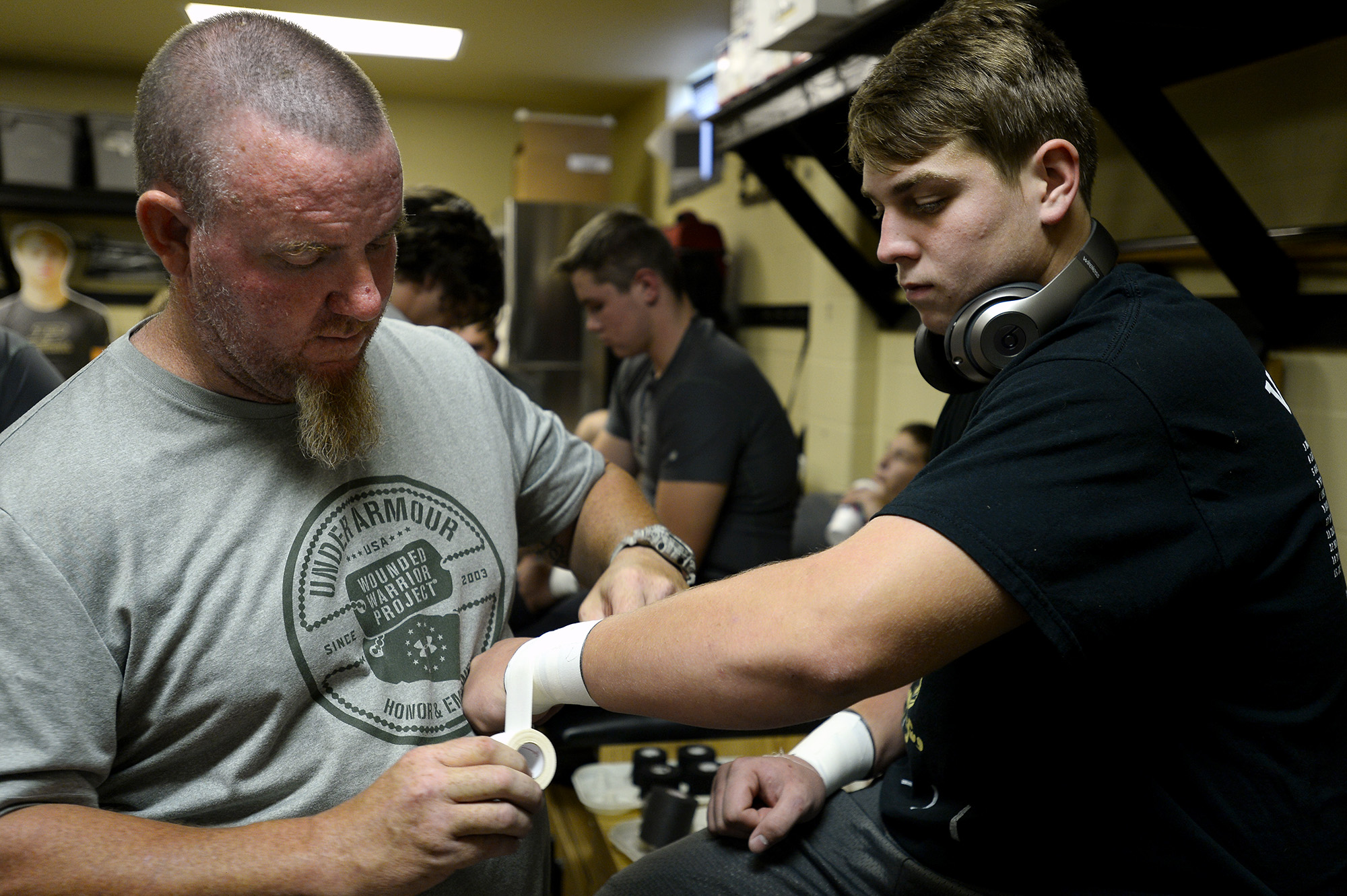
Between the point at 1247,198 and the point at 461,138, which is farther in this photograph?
the point at 461,138

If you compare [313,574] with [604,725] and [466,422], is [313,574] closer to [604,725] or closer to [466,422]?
[466,422]

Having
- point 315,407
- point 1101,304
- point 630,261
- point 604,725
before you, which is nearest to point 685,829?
point 604,725

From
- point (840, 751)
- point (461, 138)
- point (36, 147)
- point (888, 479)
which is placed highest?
point (461, 138)

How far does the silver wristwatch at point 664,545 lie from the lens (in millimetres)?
1164

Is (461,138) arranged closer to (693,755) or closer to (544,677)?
(693,755)

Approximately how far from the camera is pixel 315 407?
0.91 metres

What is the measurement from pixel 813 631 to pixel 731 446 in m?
1.64

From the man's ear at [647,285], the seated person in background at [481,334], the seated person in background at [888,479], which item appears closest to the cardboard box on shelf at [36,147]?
the seated person in background at [481,334]

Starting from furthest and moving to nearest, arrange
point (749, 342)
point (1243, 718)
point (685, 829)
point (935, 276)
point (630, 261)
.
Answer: point (749, 342), point (630, 261), point (685, 829), point (935, 276), point (1243, 718)

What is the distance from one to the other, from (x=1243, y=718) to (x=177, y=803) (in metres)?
0.98

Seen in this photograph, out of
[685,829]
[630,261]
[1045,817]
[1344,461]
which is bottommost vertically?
[685,829]

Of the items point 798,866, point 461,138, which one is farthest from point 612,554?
point 461,138

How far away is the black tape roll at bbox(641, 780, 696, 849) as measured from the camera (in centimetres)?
160

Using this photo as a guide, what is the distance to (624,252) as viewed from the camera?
2652mm
